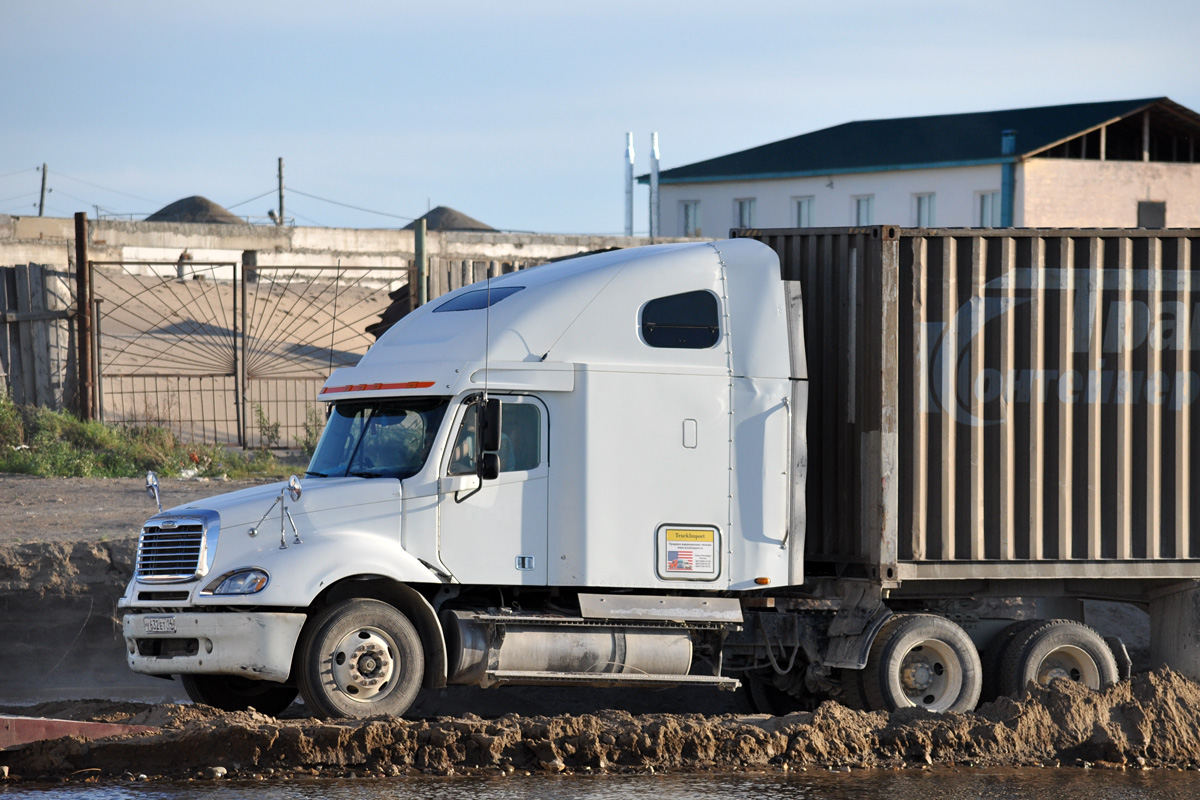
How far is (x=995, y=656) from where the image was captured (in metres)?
10.6

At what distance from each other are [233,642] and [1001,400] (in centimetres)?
554

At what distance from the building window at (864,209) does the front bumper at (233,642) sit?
130ft

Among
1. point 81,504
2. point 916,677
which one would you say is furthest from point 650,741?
point 81,504

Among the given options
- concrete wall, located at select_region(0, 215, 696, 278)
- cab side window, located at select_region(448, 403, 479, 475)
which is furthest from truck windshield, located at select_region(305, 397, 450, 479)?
concrete wall, located at select_region(0, 215, 696, 278)

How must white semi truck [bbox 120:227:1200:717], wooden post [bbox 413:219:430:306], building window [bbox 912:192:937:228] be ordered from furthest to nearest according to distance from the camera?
building window [bbox 912:192:937:228] → wooden post [bbox 413:219:430:306] → white semi truck [bbox 120:227:1200:717]

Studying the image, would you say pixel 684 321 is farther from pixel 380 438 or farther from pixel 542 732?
pixel 542 732

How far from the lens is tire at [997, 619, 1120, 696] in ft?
34.2

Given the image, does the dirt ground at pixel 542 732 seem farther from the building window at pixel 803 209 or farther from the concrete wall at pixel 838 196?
the building window at pixel 803 209

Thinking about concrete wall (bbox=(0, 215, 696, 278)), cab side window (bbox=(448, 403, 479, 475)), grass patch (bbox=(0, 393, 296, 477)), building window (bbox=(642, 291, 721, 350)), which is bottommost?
grass patch (bbox=(0, 393, 296, 477))

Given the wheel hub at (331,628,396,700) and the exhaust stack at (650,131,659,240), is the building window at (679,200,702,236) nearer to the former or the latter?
the exhaust stack at (650,131,659,240)

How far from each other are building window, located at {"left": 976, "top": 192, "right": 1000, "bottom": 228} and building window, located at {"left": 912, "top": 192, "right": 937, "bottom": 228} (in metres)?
1.49

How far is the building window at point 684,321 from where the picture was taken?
9.96 meters

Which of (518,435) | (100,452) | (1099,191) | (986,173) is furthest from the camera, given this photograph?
(986,173)

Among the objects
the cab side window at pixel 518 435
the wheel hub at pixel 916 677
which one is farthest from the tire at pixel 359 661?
the wheel hub at pixel 916 677
